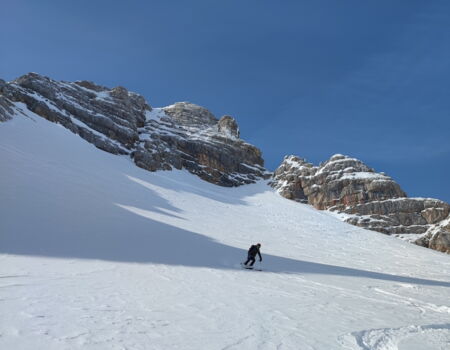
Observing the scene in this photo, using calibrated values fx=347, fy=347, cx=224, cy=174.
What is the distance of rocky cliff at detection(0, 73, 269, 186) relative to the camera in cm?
6575

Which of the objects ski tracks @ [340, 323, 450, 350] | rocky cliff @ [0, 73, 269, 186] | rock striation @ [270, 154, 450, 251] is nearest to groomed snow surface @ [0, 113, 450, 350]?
ski tracks @ [340, 323, 450, 350]

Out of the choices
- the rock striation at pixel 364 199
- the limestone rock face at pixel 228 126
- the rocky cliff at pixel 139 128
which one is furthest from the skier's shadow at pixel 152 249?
the limestone rock face at pixel 228 126

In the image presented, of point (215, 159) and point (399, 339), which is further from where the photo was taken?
point (215, 159)

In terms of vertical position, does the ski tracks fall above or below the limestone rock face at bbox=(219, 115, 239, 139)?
below

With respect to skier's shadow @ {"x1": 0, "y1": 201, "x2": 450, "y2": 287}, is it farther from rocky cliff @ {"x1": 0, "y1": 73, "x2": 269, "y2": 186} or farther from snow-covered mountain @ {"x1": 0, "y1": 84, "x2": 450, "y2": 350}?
rocky cliff @ {"x1": 0, "y1": 73, "x2": 269, "y2": 186}

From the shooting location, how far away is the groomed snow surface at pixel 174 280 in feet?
22.1

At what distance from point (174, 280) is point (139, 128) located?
79.1 meters

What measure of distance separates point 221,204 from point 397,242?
22942mm

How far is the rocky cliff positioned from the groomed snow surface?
3087 centimetres

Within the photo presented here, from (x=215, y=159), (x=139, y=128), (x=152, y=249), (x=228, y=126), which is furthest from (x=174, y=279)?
(x=228, y=126)

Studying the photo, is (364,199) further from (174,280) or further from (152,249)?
(174,280)

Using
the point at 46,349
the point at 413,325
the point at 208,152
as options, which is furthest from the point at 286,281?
the point at 208,152

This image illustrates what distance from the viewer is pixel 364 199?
71.8 m

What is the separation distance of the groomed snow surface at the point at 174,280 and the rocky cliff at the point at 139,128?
30.9 meters
